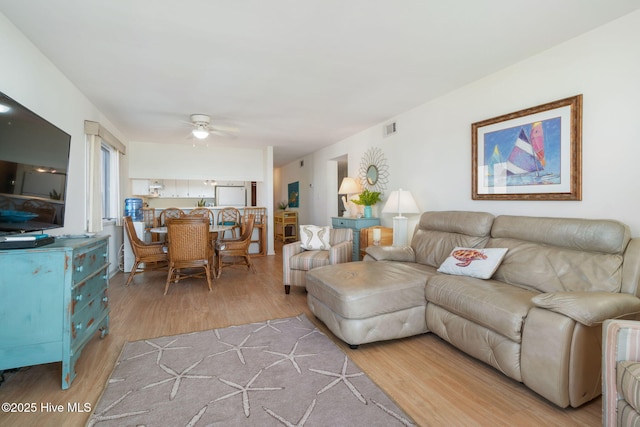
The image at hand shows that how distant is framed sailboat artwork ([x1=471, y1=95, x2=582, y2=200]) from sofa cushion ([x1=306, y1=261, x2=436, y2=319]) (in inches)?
44.1

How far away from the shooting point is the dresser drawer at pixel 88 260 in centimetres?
185

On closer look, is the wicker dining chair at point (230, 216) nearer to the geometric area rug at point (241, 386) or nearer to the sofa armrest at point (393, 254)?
the sofa armrest at point (393, 254)

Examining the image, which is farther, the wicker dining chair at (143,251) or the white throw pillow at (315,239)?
the wicker dining chair at (143,251)

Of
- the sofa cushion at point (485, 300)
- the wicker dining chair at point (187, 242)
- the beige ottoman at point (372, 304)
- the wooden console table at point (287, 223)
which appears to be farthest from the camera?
the wooden console table at point (287, 223)

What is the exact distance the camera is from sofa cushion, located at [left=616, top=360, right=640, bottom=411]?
45.1 inches

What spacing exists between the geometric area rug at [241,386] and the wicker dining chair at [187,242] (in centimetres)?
144

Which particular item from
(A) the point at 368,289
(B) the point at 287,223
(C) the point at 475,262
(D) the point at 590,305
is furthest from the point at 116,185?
(D) the point at 590,305

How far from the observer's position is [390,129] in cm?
454

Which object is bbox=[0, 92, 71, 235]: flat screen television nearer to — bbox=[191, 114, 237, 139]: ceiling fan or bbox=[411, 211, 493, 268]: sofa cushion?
bbox=[191, 114, 237, 139]: ceiling fan

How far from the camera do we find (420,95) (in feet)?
11.7

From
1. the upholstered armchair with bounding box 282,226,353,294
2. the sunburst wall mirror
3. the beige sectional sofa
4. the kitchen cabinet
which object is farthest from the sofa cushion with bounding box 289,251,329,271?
the kitchen cabinet

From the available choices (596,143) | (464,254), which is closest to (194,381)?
(464,254)

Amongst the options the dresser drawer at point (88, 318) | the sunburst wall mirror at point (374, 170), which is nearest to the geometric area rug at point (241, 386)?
the dresser drawer at point (88, 318)

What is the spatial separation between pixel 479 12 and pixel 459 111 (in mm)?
1500
